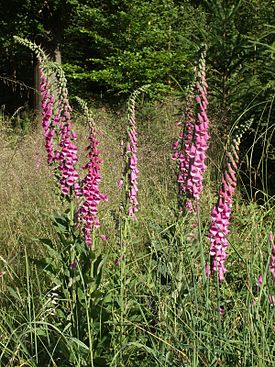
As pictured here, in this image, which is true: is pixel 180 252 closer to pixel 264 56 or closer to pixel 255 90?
pixel 255 90

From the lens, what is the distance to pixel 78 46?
18672mm

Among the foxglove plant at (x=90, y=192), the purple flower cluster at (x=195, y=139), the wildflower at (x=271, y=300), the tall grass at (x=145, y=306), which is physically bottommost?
the tall grass at (x=145, y=306)

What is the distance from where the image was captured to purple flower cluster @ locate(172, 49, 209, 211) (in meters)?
2.42

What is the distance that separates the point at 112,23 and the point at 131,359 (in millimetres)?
13379

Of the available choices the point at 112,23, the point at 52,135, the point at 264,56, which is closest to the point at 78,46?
the point at 112,23

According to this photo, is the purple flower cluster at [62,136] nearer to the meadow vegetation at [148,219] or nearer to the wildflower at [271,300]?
the meadow vegetation at [148,219]

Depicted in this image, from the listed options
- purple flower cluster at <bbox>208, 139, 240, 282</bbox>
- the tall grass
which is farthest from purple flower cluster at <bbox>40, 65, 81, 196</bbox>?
purple flower cluster at <bbox>208, 139, 240, 282</bbox>

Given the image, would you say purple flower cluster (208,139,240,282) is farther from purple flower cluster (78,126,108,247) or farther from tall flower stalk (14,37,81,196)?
tall flower stalk (14,37,81,196)

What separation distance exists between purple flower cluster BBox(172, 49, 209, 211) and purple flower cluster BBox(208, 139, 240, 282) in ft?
0.65

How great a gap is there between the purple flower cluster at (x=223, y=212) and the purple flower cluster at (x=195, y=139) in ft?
0.65

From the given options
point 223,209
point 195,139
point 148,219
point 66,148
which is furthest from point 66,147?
point 148,219

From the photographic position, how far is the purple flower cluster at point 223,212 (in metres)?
2.24

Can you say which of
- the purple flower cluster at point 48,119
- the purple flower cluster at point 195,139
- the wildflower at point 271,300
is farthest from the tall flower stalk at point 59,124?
the wildflower at point 271,300

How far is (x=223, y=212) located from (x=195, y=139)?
35cm
